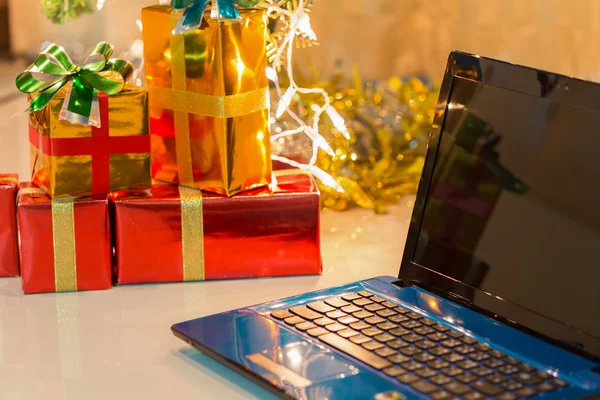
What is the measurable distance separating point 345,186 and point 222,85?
339 millimetres

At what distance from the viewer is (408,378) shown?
2.31 ft

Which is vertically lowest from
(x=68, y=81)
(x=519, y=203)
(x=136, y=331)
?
(x=136, y=331)

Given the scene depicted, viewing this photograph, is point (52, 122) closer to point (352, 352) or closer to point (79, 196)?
point (79, 196)

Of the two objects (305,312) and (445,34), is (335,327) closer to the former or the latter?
(305,312)

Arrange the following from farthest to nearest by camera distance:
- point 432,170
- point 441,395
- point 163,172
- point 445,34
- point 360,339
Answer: point 445,34 < point 163,172 < point 432,170 < point 360,339 < point 441,395

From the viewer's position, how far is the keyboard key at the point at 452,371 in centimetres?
71

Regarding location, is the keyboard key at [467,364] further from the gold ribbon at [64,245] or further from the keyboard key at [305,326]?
the gold ribbon at [64,245]

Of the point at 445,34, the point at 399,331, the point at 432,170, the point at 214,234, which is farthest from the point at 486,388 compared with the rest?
the point at 445,34

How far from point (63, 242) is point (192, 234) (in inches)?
5.5

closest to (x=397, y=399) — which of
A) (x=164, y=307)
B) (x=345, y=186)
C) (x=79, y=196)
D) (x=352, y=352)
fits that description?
(x=352, y=352)

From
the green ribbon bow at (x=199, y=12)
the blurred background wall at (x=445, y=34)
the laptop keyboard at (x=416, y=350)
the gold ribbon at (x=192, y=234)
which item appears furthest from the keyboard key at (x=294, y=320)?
the blurred background wall at (x=445, y=34)

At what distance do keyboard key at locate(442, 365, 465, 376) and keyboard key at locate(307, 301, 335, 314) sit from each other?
0.51ft

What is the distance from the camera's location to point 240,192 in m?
1.02

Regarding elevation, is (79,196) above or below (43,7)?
below
